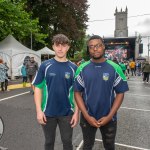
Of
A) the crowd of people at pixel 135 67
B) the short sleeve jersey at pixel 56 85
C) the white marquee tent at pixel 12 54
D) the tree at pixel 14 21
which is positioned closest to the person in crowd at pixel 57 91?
the short sleeve jersey at pixel 56 85

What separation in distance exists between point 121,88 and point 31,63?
41.5 feet

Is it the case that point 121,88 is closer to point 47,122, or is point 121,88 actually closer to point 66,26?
point 47,122

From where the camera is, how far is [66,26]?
37688 millimetres

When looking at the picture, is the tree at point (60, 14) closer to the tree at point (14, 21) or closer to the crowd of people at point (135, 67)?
the tree at point (14, 21)

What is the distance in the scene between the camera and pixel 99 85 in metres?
3.66

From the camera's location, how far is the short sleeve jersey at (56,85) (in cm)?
398

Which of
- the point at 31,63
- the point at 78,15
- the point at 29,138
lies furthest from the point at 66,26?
the point at 29,138

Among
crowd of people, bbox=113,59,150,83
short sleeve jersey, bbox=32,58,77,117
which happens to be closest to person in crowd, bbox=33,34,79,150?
short sleeve jersey, bbox=32,58,77,117

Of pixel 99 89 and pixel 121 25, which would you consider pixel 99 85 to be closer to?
pixel 99 89

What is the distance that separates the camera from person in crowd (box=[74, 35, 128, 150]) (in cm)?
368

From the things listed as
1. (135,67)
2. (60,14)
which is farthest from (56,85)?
(60,14)

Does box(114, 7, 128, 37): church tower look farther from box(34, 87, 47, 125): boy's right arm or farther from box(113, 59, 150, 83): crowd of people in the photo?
box(34, 87, 47, 125): boy's right arm

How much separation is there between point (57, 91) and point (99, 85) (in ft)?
1.92

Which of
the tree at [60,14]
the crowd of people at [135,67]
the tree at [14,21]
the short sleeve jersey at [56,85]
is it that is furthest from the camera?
the tree at [60,14]
